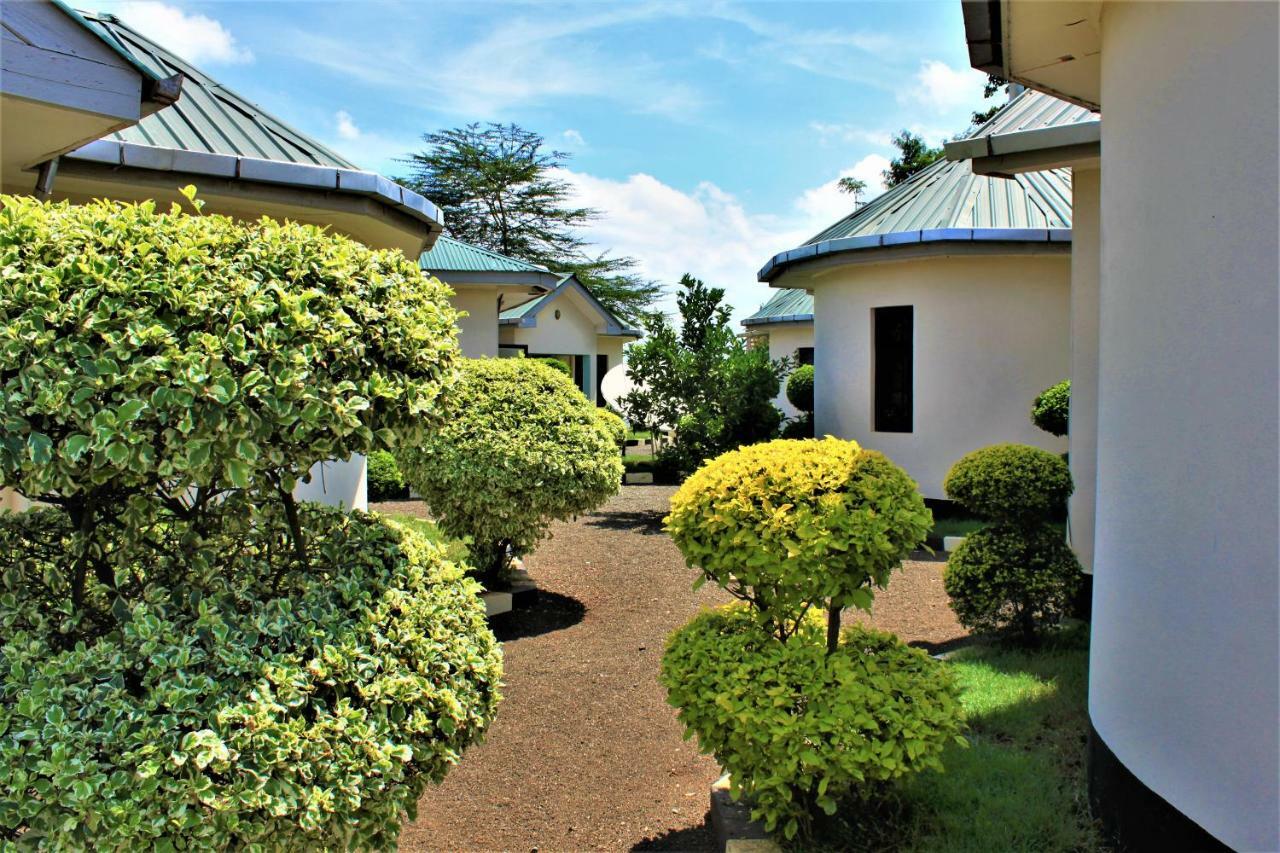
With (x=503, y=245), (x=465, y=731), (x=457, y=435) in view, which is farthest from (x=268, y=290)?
(x=503, y=245)

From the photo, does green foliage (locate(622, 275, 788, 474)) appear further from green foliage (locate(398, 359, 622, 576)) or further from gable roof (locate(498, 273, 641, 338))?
gable roof (locate(498, 273, 641, 338))

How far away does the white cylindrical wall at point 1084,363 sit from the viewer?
6.80m

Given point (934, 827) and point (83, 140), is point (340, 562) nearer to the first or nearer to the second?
point (83, 140)

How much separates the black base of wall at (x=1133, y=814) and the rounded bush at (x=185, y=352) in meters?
3.00

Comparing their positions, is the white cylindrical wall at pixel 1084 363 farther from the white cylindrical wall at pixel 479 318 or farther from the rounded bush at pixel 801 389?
the white cylindrical wall at pixel 479 318

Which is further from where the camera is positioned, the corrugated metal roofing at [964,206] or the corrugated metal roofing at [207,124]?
the corrugated metal roofing at [964,206]

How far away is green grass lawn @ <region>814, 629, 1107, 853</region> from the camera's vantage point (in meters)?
3.68

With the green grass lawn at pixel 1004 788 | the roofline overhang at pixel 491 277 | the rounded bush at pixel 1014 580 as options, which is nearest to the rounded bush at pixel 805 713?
the green grass lawn at pixel 1004 788

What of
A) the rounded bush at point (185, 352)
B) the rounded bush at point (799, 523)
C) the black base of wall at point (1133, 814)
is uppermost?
the rounded bush at point (185, 352)

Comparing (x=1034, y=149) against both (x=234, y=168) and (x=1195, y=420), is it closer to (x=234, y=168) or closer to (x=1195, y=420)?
(x=1195, y=420)

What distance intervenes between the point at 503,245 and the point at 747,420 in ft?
98.1

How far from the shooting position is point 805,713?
365cm

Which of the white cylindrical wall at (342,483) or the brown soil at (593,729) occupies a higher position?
the white cylindrical wall at (342,483)

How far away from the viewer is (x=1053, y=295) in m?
11.5
